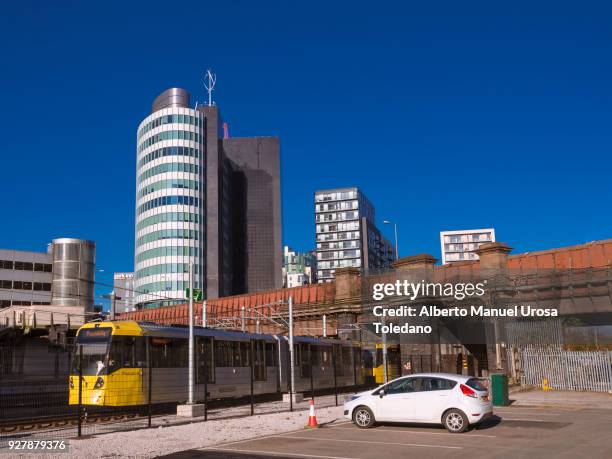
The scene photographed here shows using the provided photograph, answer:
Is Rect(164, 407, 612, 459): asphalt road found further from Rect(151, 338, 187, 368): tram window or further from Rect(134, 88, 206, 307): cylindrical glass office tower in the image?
Rect(134, 88, 206, 307): cylindrical glass office tower

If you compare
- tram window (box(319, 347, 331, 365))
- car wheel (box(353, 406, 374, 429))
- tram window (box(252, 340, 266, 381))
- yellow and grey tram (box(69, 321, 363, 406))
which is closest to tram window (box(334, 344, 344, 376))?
tram window (box(319, 347, 331, 365))

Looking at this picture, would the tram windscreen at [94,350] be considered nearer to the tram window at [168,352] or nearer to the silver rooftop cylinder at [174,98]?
the tram window at [168,352]

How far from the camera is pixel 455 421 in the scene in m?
16.4

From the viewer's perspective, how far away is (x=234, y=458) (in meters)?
12.9

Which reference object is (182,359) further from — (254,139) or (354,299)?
(254,139)

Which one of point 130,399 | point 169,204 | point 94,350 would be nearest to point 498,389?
point 130,399

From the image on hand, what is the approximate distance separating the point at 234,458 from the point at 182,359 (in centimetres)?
1414

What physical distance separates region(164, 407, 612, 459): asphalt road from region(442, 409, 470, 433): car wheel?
0.24m

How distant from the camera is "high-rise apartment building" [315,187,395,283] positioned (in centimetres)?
18338

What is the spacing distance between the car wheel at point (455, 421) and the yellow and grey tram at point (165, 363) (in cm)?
794

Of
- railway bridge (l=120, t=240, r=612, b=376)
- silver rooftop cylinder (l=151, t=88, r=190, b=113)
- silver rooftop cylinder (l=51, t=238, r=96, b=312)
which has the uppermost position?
silver rooftop cylinder (l=151, t=88, r=190, b=113)

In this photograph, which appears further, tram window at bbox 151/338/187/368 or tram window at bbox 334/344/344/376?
tram window at bbox 334/344/344/376

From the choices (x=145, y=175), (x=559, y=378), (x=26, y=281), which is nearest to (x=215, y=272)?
(x=145, y=175)

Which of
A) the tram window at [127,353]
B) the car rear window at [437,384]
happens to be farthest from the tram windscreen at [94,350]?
the car rear window at [437,384]
